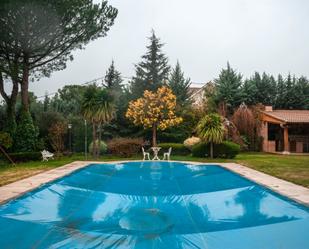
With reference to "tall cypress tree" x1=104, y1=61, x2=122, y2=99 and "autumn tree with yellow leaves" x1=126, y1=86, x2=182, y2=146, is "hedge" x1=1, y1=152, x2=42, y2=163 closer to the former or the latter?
"autumn tree with yellow leaves" x1=126, y1=86, x2=182, y2=146

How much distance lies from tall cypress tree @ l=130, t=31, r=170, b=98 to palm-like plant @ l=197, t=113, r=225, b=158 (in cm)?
884

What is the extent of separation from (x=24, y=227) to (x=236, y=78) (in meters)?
25.0

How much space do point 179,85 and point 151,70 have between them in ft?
8.37

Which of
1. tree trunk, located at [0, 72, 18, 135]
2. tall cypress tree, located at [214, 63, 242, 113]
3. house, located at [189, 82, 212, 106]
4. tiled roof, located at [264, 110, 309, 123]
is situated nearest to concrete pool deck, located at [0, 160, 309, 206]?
tree trunk, located at [0, 72, 18, 135]

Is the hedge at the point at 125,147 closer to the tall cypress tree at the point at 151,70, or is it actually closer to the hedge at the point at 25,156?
the hedge at the point at 25,156

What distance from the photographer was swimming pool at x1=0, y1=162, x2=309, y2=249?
4766 millimetres

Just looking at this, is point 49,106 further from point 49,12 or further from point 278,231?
point 278,231

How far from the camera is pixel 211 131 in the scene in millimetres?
17188

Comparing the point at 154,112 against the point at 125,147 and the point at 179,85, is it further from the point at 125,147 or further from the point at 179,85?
the point at 179,85

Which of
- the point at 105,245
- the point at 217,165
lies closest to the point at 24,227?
the point at 105,245

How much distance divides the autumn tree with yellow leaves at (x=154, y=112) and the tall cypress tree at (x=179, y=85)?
4942 mm

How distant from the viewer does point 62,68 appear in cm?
2177

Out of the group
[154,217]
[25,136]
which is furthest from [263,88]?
[154,217]

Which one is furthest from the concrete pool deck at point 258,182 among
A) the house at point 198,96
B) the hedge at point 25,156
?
the house at point 198,96
